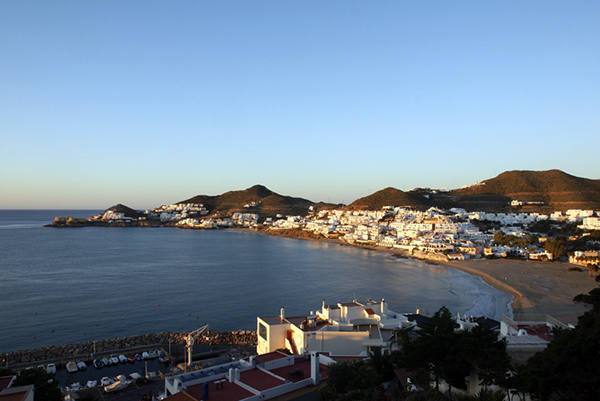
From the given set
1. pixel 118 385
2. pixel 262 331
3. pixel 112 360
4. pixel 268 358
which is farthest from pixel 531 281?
pixel 118 385

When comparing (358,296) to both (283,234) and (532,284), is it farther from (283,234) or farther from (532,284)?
(283,234)

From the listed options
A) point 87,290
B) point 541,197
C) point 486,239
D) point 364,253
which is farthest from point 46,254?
point 541,197

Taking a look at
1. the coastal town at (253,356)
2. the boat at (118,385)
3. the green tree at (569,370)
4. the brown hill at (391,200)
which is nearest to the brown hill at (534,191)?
the brown hill at (391,200)

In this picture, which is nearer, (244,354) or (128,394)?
(128,394)

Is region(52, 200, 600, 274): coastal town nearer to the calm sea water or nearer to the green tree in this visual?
the calm sea water

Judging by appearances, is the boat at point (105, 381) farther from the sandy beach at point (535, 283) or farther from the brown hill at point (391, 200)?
the brown hill at point (391, 200)

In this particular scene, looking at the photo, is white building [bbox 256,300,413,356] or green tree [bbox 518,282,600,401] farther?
white building [bbox 256,300,413,356]

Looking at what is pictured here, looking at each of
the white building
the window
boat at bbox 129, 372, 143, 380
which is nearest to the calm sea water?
boat at bbox 129, 372, 143, 380
